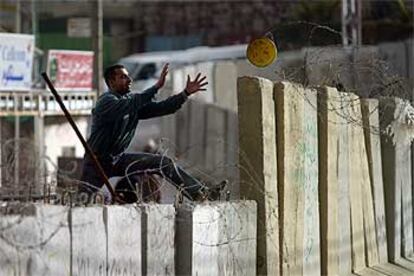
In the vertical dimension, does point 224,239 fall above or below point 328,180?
below

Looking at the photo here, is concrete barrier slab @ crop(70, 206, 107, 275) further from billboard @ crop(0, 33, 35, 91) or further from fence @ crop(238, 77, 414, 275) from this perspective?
billboard @ crop(0, 33, 35, 91)

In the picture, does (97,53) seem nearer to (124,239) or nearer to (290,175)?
(290,175)

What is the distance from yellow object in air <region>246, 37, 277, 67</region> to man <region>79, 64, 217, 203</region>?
24.2 inches

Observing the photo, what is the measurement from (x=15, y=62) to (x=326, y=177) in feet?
28.0

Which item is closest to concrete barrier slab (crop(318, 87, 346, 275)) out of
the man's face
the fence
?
the fence

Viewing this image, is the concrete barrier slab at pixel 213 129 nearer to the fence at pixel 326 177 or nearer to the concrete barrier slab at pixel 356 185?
the fence at pixel 326 177

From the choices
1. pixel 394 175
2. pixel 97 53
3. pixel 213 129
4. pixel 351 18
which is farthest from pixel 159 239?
pixel 213 129

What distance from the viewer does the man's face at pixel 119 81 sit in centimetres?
930

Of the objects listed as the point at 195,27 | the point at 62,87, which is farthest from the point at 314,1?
the point at 62,87

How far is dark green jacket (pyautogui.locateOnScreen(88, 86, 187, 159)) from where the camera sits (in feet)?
29.5

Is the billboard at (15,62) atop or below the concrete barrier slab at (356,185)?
atop

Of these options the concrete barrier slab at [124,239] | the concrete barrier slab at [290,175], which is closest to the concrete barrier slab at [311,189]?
the concrete barrier slab at [290,175]

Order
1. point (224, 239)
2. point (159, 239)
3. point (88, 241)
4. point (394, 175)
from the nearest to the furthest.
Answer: point (88, 241)
point (159, 239)
point (224, 239)
point (394, 175)

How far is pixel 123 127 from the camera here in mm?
9117
